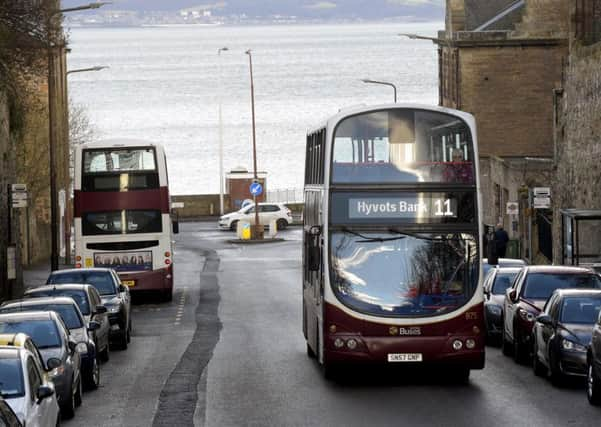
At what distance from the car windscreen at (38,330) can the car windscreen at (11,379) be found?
4.05m

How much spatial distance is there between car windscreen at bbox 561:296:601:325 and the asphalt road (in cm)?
102

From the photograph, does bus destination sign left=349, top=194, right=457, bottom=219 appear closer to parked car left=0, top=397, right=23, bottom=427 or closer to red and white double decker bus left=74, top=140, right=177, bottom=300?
parked car left=0, top=397, right=23, bottom=427

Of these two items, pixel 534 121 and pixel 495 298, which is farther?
pixel 534 121

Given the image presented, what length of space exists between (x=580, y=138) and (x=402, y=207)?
22.5 meters

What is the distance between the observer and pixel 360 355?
20.9 meters

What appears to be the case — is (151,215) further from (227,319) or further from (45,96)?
(45,96)

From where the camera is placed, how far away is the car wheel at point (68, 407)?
18.7 m

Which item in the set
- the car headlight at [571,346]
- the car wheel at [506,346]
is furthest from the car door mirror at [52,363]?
the car wheel at [506,346]

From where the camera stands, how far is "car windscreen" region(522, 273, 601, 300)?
25516 millimetres

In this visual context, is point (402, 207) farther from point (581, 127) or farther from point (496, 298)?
point (581, 127)

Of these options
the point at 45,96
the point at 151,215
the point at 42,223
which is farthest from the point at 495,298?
the point at 45,96

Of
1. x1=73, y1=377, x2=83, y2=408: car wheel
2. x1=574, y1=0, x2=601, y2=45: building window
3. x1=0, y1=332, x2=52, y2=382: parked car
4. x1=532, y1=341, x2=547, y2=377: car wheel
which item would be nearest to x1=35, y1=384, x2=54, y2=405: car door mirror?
x1=0, y1=332, x2=52, y2=382: parked car

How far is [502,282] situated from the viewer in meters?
30.1

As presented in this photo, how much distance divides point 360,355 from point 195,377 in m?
3.57
